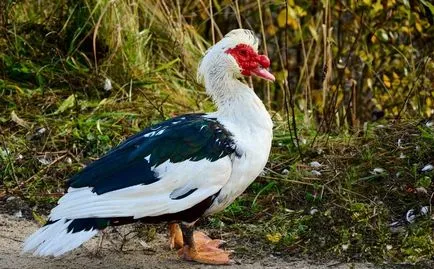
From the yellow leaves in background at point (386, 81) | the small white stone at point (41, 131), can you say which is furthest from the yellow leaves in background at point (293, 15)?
the small white stone at point (41, 131)

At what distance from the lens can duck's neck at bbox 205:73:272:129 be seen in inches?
184

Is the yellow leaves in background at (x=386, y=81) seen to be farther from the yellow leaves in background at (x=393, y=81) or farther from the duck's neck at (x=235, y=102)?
the duck's neck at (x=235, y=102)

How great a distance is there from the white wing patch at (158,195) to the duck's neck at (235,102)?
1.02ft

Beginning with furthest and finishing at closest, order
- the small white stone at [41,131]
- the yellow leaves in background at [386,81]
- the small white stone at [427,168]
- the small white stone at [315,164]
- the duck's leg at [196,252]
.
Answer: the yellow leaves in background at [386,81]
the small white stone at [41,131]
the small white stone at [315,164]
the small white stone at [427,168]
the duck's leg at [196,252]

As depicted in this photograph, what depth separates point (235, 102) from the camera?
15.5ft

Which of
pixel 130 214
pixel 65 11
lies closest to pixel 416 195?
pixel 130 214

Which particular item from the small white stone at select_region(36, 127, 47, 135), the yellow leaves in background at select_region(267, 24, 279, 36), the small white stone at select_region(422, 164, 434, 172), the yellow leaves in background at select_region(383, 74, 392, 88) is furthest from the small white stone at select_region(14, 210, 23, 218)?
the yellow leaves in background at select_region(383, 74, 392, 88)

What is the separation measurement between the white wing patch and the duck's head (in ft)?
1.74

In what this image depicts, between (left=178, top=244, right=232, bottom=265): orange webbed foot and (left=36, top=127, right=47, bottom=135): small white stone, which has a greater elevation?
(left=36, top=127, right=47, bottom=135): small white stone

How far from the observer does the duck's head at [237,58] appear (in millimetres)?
4742

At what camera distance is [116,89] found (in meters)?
6.85

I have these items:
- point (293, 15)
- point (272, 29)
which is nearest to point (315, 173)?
point (293, 15)

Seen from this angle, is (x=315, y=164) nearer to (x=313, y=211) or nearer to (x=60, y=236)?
(x=313, y=211)

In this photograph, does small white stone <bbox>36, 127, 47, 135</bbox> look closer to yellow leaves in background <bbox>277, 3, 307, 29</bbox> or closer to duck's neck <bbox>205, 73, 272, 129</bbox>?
duck's neck <bbox>205, 73, 272, 129</bbox>
